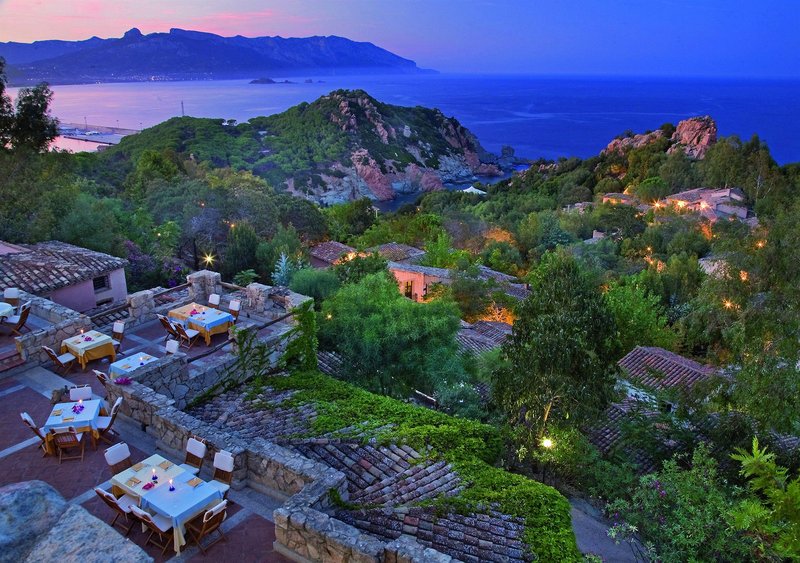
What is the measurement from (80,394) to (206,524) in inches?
185

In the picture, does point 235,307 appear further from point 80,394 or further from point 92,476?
point 92,476

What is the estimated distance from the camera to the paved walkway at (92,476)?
304 inches

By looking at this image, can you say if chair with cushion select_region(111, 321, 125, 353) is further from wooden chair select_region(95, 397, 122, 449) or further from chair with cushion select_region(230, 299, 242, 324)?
wooden chair select_region(95, 397, 122, 449)

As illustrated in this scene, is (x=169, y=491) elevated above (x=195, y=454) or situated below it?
above

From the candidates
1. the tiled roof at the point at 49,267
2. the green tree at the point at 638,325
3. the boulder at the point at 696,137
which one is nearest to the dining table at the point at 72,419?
the tiled roof at the point at 49,267

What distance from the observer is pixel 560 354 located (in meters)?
12.5

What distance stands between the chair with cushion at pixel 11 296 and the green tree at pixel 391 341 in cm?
827

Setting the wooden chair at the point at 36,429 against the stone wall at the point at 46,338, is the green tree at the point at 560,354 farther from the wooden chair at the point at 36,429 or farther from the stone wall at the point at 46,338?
the stone wall at the point at 46,338

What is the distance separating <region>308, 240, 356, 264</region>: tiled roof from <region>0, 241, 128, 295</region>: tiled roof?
70.6ft

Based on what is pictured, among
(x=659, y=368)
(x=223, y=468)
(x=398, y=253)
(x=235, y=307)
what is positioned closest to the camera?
(x=223, y=468)

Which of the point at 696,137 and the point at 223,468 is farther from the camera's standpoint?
the point at 696,137

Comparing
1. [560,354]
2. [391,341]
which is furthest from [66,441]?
[560,354]

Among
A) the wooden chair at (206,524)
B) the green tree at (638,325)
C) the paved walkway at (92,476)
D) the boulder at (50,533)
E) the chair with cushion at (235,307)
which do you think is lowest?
the green tree at (638,325)

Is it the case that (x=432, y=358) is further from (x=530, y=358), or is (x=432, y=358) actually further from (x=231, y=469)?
(x=231, y=469)
